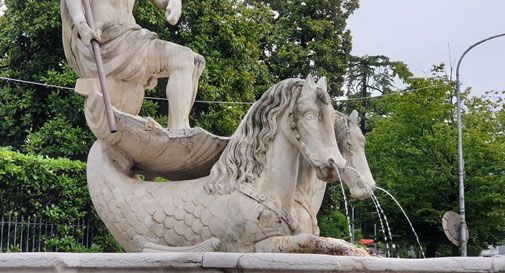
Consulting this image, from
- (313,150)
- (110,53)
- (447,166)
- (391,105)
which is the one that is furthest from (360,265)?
(391,105)

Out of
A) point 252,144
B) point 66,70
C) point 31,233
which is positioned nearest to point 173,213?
point 252,144

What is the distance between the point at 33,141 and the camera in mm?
16375

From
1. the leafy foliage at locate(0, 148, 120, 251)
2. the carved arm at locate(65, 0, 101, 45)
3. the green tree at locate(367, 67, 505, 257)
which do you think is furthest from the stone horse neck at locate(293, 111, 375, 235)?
the green tree at locate(367, 67, 505, 257)

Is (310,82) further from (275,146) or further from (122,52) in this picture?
(122,52)

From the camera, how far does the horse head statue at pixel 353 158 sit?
5.80m

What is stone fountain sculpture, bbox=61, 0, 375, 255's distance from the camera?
579 cm

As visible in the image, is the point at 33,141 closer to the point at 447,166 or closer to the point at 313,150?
the point at 313,150

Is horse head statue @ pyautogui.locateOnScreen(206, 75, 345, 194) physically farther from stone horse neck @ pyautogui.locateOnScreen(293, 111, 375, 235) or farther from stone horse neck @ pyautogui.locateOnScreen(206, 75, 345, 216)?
stone horse neck @ pyautogui.locateOnScreen(293, 111, 375, 235)

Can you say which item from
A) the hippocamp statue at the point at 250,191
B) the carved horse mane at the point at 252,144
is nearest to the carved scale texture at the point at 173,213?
the hippocamp statue at the point at 250,191

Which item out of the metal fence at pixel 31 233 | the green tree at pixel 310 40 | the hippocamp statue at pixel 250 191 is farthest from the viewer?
the green tree at pixel 310 40

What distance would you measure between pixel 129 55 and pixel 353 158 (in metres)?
2.18

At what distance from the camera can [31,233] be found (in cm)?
1129

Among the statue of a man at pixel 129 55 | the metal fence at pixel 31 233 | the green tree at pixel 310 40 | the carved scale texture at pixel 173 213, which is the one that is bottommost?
the metal fence at pixel 31 233

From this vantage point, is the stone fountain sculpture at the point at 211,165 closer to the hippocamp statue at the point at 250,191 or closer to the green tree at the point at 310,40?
the hippocamp statue at the point at 250,191
